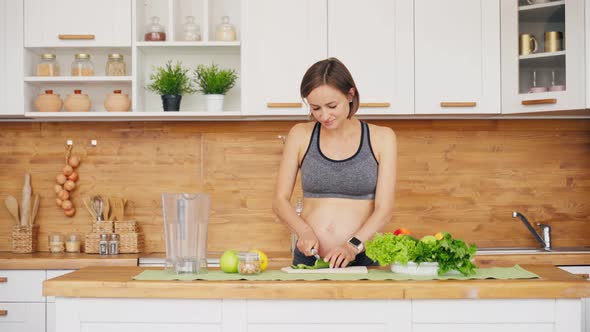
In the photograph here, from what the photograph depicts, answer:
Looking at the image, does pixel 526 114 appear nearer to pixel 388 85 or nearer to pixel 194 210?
pixel 388 85

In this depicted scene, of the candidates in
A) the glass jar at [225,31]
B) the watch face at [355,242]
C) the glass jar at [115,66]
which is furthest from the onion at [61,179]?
the watch face at [355,242]

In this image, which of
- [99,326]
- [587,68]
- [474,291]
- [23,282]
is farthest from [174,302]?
[587,68]

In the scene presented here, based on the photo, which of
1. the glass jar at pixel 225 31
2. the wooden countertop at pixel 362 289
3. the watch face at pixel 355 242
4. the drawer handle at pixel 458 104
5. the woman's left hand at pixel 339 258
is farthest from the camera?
the glass jar at pixel 225 31

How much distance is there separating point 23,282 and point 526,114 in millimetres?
2630

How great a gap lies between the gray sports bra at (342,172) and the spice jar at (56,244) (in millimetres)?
1753

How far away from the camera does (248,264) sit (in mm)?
2273

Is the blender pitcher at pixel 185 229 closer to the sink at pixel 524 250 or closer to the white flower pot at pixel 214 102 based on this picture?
the white flower pot at pixel 214 102

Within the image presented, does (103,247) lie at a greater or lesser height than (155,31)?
lesser

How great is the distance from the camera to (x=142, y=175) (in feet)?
13.7

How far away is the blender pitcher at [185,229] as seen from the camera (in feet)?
7.43

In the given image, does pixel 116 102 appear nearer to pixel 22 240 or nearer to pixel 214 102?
pixel 214 102

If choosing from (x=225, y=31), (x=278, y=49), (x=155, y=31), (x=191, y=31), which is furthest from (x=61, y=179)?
(x=278, y=49)

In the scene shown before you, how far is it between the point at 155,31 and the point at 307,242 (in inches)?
72.4

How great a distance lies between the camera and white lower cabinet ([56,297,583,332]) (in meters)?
2.15
